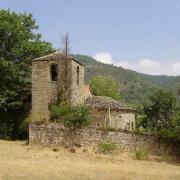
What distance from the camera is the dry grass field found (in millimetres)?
22781

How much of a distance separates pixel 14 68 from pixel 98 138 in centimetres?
1397

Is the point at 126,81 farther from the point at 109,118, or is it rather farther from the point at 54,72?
the point at 54,72

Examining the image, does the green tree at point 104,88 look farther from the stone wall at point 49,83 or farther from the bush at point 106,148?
the bush at point 106,148

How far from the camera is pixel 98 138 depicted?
112ft

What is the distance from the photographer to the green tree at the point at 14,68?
43.7 metres

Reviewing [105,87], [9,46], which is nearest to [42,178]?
[9,46]

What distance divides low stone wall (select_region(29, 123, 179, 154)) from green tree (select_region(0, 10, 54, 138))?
856cm

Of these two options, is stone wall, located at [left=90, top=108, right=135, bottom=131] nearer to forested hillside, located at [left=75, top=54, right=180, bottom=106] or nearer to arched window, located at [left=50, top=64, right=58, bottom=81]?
arched window, located at [left=50, top=64, right=58, bottom=81]

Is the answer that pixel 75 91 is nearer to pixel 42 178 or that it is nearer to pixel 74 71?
pixel 74 71

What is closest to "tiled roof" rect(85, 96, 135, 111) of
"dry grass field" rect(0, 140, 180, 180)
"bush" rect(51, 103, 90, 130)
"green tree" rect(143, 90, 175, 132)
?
"bush" rect(51, 103, 90, 130)

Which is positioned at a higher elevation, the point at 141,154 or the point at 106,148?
the point at 106,148

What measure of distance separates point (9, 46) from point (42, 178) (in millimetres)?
26575

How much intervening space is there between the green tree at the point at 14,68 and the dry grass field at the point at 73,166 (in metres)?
8.62

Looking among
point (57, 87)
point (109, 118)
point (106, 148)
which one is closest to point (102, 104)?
point (109, 118)
